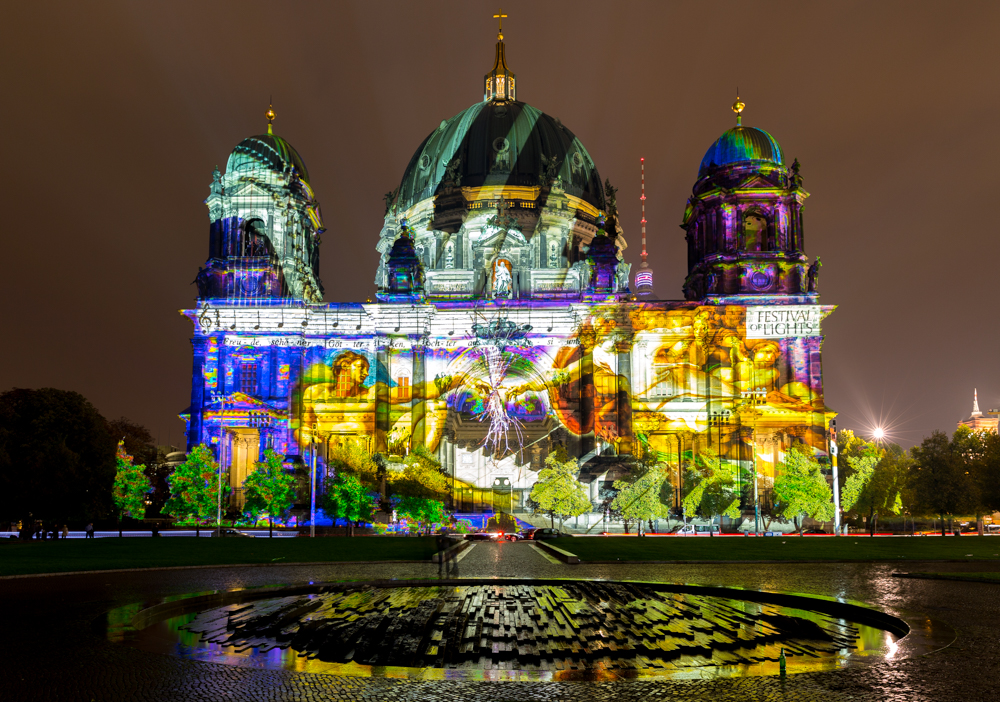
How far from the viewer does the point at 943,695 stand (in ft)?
28.1

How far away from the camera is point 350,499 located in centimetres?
5728

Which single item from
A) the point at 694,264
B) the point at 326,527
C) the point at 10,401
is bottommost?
the point at 326,527

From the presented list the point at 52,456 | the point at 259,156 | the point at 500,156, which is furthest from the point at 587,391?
the point at 52,456

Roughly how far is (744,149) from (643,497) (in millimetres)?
31908

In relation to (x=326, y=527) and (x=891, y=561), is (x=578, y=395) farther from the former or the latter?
(x=891, y=561)

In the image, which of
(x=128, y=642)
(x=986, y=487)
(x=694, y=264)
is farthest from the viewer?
(x=694, y=264)

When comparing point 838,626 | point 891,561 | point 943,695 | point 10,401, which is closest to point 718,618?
point 838,626

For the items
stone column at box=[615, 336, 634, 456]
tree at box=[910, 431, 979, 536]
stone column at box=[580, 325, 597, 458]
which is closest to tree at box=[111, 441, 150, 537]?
stone column at box=[580, 325, 597, 458]

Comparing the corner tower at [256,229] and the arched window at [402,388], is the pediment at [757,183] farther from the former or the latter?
the corner tower at [256,229]

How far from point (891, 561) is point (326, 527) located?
3985 centimetres

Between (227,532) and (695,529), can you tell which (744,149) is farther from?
(227,532)

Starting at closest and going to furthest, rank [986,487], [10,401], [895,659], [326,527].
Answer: [895,659] → [10,401] → [986,487] → [326,527]

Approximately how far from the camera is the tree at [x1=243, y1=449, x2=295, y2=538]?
56969 mm

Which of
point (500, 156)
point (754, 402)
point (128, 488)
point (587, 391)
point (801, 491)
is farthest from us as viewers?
point (500, 156)
